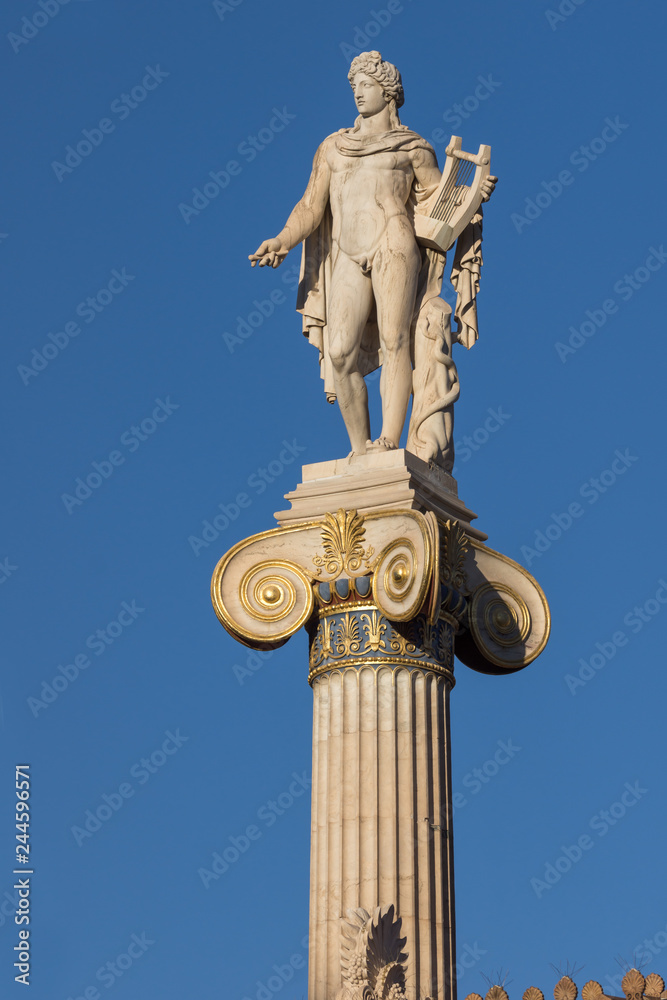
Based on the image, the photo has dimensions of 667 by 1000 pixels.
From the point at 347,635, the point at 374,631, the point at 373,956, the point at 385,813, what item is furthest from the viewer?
the point at 347,635

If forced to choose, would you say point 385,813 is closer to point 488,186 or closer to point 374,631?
point 374,631

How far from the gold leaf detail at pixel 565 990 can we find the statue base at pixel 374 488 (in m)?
10.2

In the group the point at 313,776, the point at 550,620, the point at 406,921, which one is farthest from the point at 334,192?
the point at 406,921

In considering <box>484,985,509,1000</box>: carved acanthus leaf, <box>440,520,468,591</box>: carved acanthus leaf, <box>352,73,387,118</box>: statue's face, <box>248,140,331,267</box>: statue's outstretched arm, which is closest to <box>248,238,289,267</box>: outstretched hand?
<box>248,140,331,267</box>: statue's outstretched arm

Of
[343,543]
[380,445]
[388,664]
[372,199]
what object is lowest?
[388,664]

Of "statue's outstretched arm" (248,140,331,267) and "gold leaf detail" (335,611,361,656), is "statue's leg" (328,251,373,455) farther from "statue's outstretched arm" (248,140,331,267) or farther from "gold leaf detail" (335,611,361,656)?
"gold leaf detail" (335,611,361,656)

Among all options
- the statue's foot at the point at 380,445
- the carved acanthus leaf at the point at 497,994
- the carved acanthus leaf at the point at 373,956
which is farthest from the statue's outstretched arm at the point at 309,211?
the carved acanthus leaf at the point at 497,994

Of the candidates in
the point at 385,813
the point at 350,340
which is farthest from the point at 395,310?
the point at 385,813

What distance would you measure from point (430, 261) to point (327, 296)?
160cm

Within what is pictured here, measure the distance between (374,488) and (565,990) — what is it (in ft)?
38.3

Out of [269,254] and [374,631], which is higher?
[269,254]

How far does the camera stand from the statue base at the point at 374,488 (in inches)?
945

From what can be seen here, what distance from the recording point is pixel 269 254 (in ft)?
85.6

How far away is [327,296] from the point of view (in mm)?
26594
